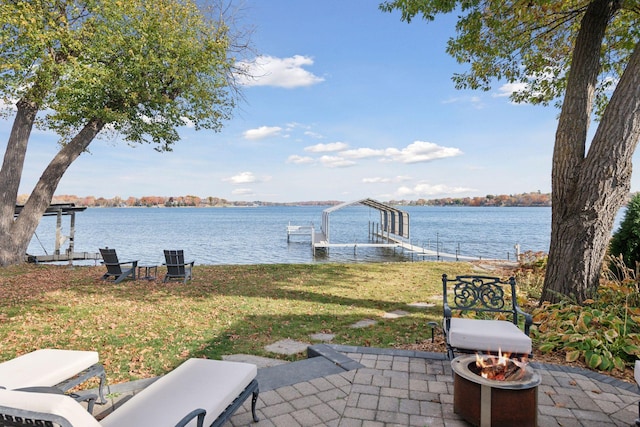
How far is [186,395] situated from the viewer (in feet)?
7.48

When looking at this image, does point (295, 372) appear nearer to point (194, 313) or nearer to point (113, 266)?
point (194, 313)

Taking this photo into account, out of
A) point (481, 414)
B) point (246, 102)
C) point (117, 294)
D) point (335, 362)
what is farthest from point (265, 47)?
point (481, 414)

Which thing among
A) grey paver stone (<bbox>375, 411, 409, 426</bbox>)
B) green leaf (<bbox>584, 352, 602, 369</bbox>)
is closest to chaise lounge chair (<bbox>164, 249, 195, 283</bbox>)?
grey paver stone (<bbox>375, 411, 409, 426</bbox>)

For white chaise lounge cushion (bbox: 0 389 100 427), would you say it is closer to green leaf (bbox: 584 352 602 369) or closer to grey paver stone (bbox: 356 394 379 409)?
grey paver stone (bbox: 356 394 379 409)

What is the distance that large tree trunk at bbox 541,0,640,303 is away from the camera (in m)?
4.99

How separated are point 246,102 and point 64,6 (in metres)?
6.83

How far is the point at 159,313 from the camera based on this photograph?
20.8 feet

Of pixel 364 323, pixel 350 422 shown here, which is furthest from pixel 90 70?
pixel 350 422

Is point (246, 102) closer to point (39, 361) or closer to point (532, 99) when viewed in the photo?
point (532, 99)

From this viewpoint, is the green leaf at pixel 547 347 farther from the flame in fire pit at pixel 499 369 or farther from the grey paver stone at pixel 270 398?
the grey paver stone at pixel 270 398

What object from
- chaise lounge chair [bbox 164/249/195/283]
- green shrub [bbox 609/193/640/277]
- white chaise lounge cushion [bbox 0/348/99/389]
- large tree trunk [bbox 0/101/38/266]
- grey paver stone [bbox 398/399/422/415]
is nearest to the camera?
white chaise lounge cushion [bbox 0/348/99/389]

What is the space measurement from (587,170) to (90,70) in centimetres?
1295

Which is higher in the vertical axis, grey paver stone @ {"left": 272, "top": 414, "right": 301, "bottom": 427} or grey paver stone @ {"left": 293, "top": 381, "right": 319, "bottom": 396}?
grey paver stone @ {"left": 272, "top": 414, "right": 301, "bottom": 427}

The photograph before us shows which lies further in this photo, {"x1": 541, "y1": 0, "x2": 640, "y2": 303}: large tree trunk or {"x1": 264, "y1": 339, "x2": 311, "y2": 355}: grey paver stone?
{"x1": 541, "y1": 0, "x2": 640, "y2": 303}: large tree trunk
